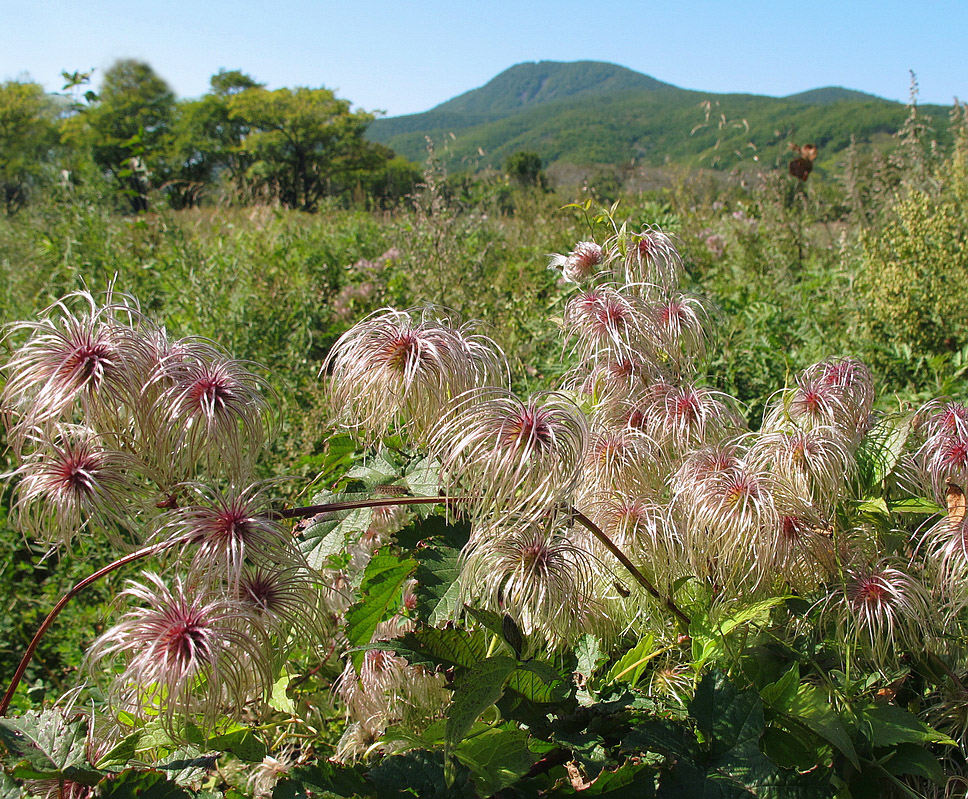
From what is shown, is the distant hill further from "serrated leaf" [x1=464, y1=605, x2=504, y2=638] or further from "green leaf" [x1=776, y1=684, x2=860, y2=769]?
"green leaf" [x1=776, y1=684, x2=860, y2=769]

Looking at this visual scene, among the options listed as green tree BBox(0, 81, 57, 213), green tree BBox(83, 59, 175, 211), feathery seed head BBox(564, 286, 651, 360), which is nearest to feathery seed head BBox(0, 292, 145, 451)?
feathery seed head BBox(564, 286, 651, 360)

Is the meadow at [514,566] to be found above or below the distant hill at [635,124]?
below

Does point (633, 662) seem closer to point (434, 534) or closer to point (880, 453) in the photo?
point (434, 534)

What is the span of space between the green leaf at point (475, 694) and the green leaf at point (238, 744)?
0.50 meters

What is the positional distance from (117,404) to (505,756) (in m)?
0.85

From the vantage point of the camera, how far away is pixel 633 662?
4.67 feet

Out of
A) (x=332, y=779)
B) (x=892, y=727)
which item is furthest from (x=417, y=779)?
(x=892, y=727)

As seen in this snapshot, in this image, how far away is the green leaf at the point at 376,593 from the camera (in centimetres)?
143

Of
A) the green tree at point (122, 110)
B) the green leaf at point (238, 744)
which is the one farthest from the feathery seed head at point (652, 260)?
the green tree at point (122, 110)

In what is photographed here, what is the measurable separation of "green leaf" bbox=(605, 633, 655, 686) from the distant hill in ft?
16.4

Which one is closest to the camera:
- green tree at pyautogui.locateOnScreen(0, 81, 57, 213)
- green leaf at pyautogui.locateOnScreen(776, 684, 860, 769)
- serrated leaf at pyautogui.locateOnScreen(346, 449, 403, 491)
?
green leaf at pyautogui.locateOnScreen(776, 684, 860, 769)

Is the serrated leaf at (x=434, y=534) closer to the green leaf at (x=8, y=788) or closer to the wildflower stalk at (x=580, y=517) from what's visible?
the wildflower stalk at (x=580, y=517)

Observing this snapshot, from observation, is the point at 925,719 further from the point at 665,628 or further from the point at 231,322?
the point at 231,322

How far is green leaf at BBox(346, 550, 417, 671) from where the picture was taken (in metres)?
1.43
